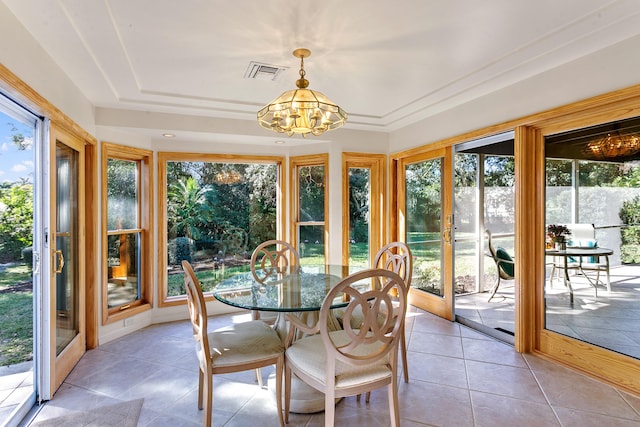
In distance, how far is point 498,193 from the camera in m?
3.53

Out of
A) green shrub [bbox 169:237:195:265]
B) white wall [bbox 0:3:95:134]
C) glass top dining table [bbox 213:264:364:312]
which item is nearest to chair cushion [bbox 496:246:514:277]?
glass top dining table [bbox 213:264:364:312]

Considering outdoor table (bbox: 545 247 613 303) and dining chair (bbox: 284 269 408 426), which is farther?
outdoor table (bbox: 545 247 613 303)

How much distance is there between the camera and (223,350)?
80.7 inches

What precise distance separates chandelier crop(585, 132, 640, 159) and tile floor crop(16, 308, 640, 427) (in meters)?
A: 1.69

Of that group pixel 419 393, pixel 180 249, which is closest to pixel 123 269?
pixel 180 249

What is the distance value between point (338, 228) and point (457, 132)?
183cm

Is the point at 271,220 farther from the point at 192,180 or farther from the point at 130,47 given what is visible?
the point at 130,47

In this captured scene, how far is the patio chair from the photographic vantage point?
Result: 3468 mm

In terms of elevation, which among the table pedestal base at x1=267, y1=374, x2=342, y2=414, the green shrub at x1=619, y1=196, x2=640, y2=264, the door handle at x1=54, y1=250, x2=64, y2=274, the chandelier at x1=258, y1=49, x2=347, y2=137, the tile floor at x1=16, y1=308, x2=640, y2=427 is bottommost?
the tile floor at x1=16, y1=308, x2=640, y2=427

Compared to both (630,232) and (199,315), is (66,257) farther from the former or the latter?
(630,232)

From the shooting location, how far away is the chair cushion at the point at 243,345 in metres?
2.01

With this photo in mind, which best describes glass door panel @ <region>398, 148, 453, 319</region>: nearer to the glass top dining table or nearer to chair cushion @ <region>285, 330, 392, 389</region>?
the glass top dining table

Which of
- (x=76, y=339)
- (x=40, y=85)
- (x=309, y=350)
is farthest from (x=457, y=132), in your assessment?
(x=76, y=339)

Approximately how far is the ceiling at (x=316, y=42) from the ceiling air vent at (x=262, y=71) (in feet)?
0.18
